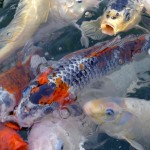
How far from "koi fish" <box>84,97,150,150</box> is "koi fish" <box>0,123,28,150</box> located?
2.15 ft

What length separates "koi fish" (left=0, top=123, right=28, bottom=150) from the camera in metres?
3.17

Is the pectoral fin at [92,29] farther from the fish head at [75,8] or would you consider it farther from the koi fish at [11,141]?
the koi fish at [11,141]

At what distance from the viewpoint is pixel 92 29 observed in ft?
14.9

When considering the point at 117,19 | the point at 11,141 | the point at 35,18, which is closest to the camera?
the point at 11,141

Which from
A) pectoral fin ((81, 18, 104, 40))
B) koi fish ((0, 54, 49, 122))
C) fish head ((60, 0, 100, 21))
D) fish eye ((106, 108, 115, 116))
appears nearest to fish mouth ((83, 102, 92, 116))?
fish eye ((106, 108, 115, 116))

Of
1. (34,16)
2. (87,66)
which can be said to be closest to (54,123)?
(87,66)

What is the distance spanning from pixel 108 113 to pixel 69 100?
16.0 inches

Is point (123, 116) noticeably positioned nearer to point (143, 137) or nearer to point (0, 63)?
point (143, 137)

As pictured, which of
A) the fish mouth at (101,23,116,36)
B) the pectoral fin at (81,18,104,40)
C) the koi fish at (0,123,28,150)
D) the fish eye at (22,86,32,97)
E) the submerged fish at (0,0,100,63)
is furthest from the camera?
the pectoral fin at (81,18,104,40)

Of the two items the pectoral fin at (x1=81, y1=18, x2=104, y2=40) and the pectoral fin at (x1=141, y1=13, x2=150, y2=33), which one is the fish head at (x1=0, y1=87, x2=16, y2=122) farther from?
the pectoral fin at (x1=141, y1=13, x2=150, y2=33)

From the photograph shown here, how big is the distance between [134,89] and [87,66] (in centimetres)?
66

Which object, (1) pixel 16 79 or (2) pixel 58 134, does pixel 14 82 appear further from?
(2) pixel 58 134

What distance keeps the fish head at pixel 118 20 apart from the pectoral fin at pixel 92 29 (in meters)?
0.17

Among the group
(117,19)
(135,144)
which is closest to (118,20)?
(117,19)
